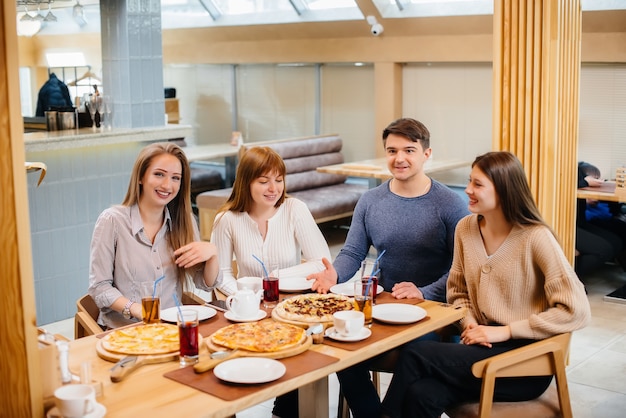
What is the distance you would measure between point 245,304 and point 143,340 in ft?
1.37

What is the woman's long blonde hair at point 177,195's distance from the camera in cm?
348

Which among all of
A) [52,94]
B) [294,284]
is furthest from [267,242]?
[52,94]

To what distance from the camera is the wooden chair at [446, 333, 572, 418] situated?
281 centimetres

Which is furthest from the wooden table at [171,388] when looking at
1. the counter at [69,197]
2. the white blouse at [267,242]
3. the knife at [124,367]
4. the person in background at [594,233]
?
the person in background at [594,233]

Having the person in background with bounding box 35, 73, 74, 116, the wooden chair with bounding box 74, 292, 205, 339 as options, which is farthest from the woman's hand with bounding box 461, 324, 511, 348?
the person in background with bounding box 35, 73, 74, 116

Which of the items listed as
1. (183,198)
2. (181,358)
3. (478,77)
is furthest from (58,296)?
(478,77)

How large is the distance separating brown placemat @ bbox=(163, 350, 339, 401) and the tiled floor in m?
1.55

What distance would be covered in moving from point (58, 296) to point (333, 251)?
2.72 m

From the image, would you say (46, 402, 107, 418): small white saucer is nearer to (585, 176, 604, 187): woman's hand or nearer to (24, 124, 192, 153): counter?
(24, 124, 192, 153): counter

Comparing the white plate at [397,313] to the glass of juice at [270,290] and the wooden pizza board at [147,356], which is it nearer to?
the glass of juice at [270,290]

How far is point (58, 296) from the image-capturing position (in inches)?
230

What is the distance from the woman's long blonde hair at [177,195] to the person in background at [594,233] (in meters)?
3.79

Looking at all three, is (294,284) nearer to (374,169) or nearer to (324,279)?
(324,279)

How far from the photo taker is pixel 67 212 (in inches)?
229
